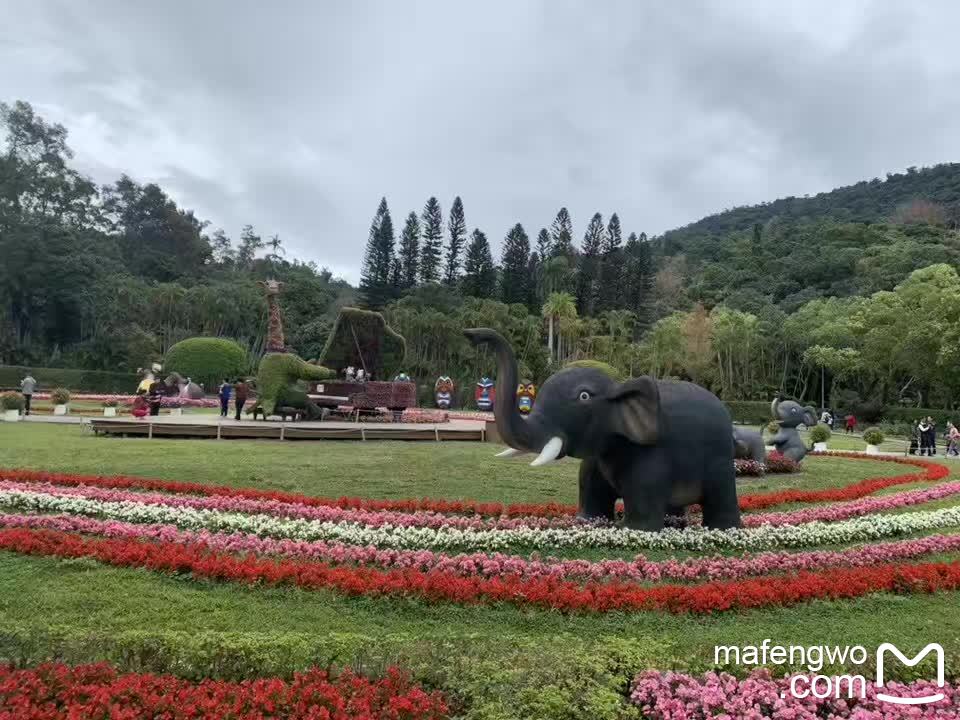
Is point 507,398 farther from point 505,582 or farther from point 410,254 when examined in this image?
point 410,254

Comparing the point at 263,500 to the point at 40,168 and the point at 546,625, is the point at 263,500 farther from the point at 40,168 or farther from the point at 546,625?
the point at 40,168

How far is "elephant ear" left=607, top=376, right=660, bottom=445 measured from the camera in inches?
285

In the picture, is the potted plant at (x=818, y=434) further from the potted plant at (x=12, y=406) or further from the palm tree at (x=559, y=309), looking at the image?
the palm tree at (x=559, y=309)

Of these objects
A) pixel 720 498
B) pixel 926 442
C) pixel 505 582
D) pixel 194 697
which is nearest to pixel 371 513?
pixel 505 582

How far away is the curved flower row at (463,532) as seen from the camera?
7.28 m

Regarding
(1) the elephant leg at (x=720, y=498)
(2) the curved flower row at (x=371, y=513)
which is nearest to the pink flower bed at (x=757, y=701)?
(1) the elephant leg at (x=720, y=498)

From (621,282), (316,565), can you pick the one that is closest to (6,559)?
(316,565)

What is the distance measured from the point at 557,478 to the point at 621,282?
2532 inches

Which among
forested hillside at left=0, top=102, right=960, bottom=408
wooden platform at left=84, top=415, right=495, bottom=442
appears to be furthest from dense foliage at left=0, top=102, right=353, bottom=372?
Answer: wooden platform at left=84, top=415, right=495, bottom=442

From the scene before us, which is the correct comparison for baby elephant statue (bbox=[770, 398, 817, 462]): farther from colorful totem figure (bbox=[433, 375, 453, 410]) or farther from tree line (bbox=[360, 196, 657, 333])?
tree line (bbox=[360, 196, 657, 333])

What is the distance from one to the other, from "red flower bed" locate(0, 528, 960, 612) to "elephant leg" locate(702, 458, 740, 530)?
4.19 feet

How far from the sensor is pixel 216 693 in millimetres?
3559

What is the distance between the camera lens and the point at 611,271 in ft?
246

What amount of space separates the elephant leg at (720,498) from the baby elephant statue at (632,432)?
0.04 feet
